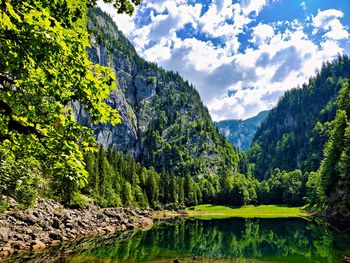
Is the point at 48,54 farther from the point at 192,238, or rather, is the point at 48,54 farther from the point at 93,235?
the point at 93,235

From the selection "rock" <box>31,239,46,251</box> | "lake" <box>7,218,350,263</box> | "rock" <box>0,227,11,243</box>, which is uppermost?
"rock" <box>0,227,11,243</box>

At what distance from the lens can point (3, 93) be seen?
37.9 ft

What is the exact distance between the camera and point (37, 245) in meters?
47.3

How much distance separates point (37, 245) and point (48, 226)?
11394 mm

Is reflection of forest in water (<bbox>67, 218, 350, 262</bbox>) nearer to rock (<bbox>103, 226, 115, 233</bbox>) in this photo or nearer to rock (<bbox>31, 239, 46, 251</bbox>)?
rock (<bbox>31, 239, 46, 251</bbox>)

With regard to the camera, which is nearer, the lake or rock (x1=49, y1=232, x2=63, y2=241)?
the lake

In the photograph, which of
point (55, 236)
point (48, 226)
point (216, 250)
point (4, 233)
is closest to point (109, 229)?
point (48, 226)

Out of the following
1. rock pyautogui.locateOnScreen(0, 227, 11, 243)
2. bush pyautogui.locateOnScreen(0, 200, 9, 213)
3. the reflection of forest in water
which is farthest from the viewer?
bush pyautogui.locateOnScreen(0, 200, 9, 213)

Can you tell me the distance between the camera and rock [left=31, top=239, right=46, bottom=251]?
46388 millimetres

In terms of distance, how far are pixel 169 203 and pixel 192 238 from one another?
9724 cm

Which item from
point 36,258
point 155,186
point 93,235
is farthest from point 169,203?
point 36,258

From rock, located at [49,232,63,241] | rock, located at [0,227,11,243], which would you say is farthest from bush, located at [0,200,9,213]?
rock, located at [49,232,63,241]

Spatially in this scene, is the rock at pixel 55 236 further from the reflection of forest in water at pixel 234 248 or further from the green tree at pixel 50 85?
the green tree at pixel 50 85

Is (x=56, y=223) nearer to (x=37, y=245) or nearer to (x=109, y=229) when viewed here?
(x=37, y=245)
